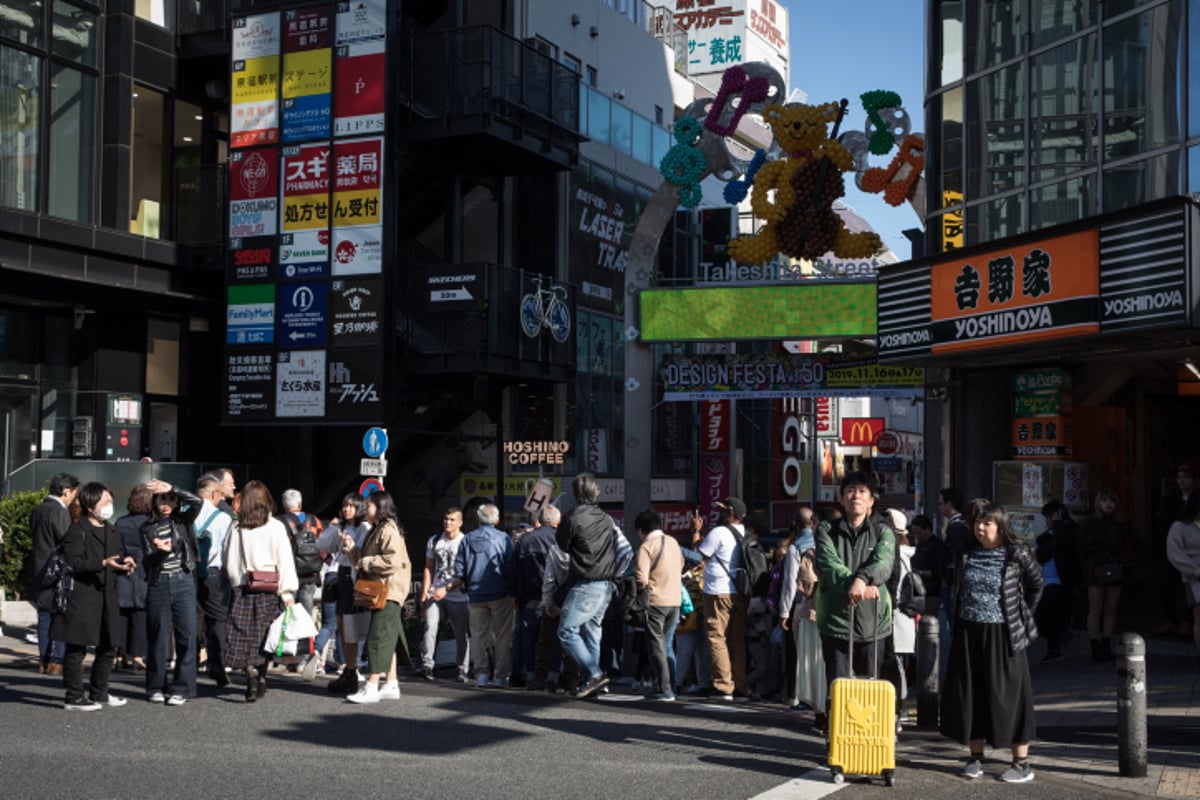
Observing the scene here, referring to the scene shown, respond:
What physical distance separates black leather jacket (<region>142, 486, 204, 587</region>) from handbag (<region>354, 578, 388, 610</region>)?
139 cm

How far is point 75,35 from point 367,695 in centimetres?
1728

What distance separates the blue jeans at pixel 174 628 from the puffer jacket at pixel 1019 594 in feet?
21.2

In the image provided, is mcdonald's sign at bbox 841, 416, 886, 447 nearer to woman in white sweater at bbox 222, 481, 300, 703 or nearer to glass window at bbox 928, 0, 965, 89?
glass window at bbox 928, 0, 965, 89

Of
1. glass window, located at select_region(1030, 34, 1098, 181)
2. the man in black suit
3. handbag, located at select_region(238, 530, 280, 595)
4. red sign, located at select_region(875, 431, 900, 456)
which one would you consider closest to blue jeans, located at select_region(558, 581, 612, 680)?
handbag, located at select_region(238, 530, 280, 595)

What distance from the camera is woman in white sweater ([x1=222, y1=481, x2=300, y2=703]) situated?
11352mm

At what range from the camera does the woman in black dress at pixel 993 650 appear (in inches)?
348

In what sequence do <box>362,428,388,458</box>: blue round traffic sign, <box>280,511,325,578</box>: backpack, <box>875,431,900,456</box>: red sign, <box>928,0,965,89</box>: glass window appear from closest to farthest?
<box>280,511,325,578</box>: backpack
<box>928,0,965,89</box>: glass window
<box>362,428,388,458</box>: blue round traffic sign
<box>875,431,900,456</box>: red sign

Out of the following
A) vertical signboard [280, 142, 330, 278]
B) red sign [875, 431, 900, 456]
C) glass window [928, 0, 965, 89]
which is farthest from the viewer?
red sign [875, 431, 900, 456]

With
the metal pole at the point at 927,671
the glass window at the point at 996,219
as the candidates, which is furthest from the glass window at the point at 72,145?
the metal pole at the point at 927,671

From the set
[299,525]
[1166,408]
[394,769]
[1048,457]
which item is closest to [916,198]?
[1166,408]

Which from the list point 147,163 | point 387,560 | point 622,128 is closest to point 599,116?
point 622,128

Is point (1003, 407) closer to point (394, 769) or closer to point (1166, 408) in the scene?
point (1166, 408)

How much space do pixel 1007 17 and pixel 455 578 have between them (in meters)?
10.3

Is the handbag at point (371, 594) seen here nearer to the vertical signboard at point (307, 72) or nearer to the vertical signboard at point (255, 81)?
the vertical signboard at point (307, 72)
